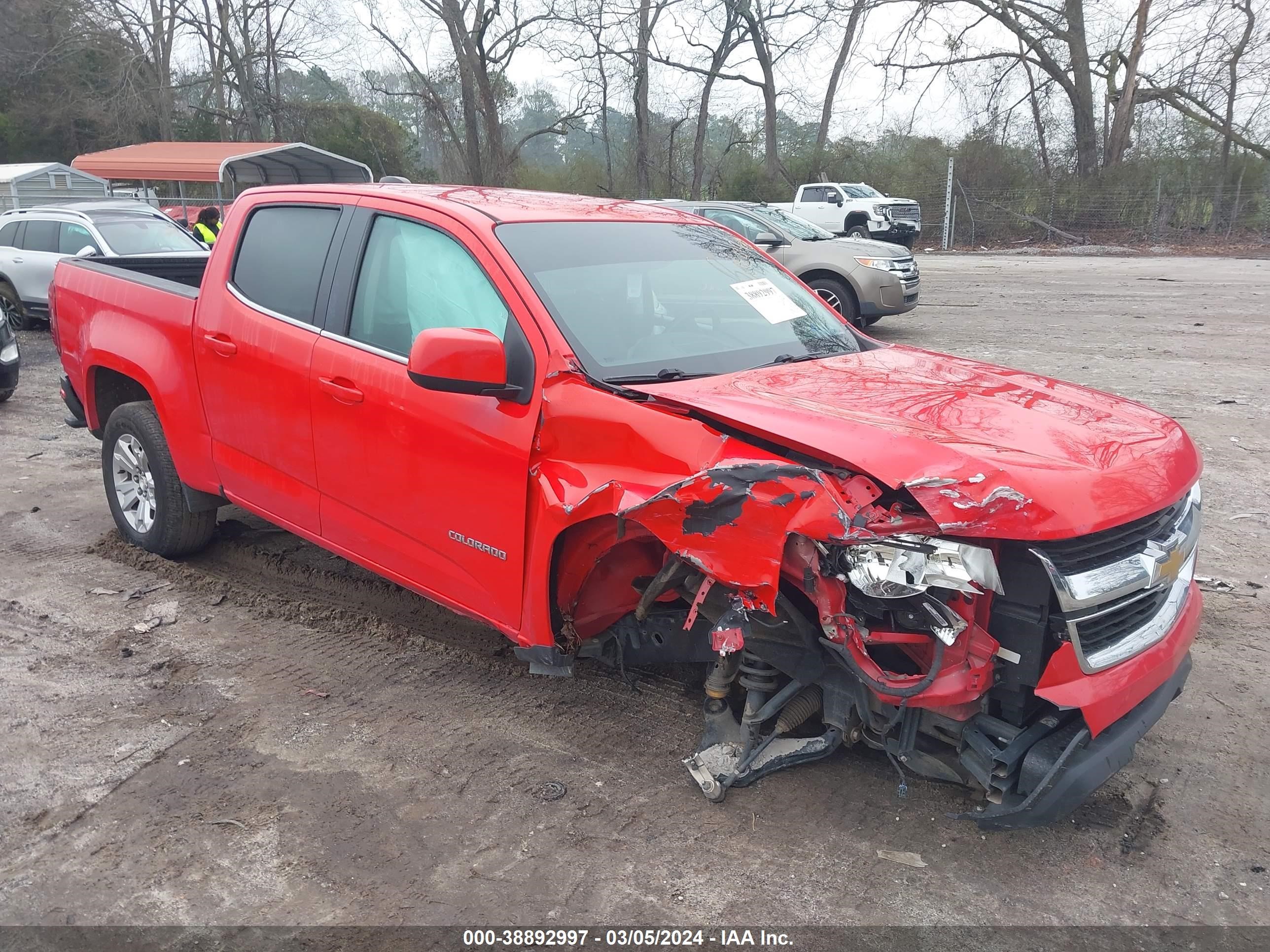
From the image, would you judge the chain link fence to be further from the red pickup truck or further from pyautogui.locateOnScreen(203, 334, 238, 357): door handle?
pyautogui.locateOnScreen(203, 334, 238, 357): door handle

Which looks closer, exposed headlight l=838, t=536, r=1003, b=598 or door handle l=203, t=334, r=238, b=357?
exposed headlight l=838, t=536, r=1003, b=598

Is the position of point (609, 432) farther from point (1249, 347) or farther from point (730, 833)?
point (1249, 347)

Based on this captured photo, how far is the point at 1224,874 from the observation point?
2.82 metres

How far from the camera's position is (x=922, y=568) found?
98.6 inches

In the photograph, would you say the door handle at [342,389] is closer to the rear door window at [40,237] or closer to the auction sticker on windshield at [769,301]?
the auction sticker on windshield at [769,301]

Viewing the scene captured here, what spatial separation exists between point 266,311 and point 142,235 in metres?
11.3

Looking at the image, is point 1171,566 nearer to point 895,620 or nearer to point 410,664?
point 895,620

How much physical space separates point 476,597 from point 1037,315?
12731mm

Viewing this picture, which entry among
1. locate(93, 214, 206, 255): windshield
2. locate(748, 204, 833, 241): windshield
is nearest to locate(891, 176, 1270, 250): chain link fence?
locate(748, 204, 833, 241): windshield

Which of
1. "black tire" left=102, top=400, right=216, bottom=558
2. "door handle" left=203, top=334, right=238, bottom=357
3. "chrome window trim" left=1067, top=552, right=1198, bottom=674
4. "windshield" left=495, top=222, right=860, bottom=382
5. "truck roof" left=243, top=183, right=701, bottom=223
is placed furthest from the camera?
"black tire" left=102, top=400, right=216, bottom=558

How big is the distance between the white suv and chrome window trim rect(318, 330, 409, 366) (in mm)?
10883

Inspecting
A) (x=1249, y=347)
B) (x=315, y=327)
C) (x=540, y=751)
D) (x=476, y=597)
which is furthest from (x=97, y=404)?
(x=1249, y=347)

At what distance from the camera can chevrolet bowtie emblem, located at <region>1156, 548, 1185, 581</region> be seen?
279 cm

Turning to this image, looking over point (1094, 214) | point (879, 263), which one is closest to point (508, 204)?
point (879, 263)
